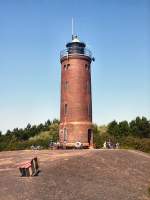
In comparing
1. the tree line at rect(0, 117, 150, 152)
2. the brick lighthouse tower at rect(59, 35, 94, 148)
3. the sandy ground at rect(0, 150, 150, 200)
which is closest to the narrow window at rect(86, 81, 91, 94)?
the brick lighthouse tower at rect(59, 35, 94, 148)

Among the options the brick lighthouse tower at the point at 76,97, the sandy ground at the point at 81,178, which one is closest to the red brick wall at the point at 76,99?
the brick lighthouse tower at the point at 76,97

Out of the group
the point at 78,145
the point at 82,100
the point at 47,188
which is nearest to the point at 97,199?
the point at 47,188

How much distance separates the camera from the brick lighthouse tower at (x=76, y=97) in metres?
47.7

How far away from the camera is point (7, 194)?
76.9 feet

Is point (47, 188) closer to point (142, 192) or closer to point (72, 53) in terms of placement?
point (142, 192)

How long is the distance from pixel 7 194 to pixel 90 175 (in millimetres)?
7757

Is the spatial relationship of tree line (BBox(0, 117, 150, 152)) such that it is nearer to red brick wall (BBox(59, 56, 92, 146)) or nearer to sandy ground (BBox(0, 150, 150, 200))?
red brick wall (BBox(59, 56, 92, 146))

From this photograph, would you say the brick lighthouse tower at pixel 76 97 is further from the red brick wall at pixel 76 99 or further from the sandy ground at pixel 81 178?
the sandy ground at pixel 81 178

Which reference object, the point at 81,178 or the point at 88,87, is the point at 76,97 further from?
the point at 81,178

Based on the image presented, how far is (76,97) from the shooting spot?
47.9 metres

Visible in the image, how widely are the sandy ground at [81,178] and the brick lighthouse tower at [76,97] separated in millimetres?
10452

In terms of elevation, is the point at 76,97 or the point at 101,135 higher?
the point at 76,97

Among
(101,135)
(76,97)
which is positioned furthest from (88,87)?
(101,135)

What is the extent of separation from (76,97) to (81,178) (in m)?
20.8
